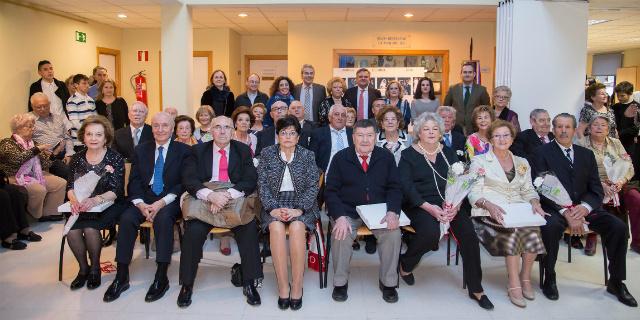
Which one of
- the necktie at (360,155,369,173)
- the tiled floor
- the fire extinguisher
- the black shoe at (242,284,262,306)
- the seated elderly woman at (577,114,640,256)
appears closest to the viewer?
the tiled floor

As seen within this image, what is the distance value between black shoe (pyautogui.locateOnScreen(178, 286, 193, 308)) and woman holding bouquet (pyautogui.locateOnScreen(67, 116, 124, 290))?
718 mm

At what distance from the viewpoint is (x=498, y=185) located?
3.53 meters

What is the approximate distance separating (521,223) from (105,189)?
303cm

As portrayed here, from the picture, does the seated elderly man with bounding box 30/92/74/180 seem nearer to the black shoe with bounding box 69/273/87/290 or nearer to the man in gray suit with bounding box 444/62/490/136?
the black shoe with bounding box 69/273/87/290

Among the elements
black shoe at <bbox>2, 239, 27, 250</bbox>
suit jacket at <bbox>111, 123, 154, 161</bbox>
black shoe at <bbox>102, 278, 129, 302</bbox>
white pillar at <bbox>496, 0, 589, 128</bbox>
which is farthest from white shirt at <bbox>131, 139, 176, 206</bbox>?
white pillar at <bbox>496, 0, 589, 128</bbox>

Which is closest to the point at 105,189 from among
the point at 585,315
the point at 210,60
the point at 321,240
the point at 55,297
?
the point at 55,297

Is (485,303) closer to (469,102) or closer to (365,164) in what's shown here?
(365,164)

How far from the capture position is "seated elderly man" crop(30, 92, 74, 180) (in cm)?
530

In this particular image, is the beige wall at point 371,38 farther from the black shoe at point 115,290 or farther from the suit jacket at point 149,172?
the black shoe at point 115,290

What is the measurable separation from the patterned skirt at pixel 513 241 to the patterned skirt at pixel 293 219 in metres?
1.25

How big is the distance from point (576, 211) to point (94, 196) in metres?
3.57

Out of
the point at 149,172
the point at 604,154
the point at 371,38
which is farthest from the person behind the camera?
the point at 371,38

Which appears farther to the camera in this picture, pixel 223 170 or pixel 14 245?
pixel 14 245

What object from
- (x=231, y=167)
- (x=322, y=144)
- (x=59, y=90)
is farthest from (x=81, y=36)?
(x=231, y=167)
